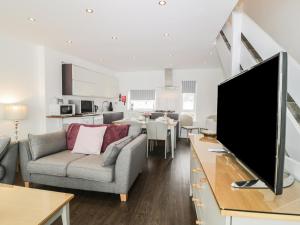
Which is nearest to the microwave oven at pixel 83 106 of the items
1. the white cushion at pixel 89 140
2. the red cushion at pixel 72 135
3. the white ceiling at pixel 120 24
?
the white ceiling at pixel 120 24

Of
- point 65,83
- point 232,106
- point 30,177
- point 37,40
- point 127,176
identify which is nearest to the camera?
point 232,106

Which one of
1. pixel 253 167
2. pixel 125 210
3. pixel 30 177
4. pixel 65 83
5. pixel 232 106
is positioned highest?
pixel 65 83

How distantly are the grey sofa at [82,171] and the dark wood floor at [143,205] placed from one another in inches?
6.1

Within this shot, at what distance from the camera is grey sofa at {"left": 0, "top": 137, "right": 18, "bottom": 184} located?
7.07ft

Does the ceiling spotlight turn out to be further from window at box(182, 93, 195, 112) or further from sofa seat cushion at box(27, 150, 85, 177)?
window at box(182, 93, 195, 112)

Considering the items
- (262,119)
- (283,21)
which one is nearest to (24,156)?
(262,119)

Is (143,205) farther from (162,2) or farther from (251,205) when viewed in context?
(162,2)

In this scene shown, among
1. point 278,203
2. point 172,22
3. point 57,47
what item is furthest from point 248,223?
point 57,47

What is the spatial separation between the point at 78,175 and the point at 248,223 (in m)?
2.01

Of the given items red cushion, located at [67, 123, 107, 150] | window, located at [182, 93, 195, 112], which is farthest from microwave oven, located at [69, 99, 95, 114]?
window, located at [182, 93, 195, 112]

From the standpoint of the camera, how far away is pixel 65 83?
494 cm

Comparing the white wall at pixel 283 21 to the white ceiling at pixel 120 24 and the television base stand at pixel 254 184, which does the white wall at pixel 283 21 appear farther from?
the television base stand at pixel 254 184

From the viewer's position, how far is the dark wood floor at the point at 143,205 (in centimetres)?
191

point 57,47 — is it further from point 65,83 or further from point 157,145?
point 157,145
